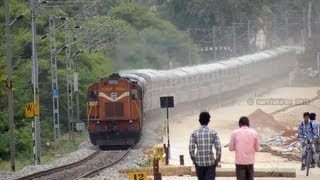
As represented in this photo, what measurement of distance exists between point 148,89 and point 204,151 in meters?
32.8

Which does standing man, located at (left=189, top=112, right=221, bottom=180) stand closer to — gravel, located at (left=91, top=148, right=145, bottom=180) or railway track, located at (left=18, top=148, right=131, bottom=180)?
gravel, located at (left=91, top=148, right=145, bottom=180)

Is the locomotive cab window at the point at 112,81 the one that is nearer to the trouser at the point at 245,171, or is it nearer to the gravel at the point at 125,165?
the gravel at the point at 125,165

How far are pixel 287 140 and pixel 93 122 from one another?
31.8 feet

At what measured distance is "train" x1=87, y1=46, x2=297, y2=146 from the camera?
38594 mm

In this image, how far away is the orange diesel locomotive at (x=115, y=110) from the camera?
126 ft

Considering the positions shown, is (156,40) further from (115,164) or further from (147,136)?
(115,164)

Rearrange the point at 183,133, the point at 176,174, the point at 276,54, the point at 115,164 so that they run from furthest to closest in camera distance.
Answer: the point at 276,54 < the point at 183,133 < the point at 115,164 < the point at 176,174

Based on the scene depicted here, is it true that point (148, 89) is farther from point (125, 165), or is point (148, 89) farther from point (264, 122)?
point (125, 165)

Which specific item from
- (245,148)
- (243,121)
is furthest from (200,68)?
(245,148)

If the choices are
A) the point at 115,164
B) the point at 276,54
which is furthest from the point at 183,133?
the point at 276,54

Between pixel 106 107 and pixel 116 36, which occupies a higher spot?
pixel 116 36

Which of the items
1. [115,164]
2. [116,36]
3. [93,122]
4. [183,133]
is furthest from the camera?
[116,36]

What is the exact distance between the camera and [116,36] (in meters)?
53.4

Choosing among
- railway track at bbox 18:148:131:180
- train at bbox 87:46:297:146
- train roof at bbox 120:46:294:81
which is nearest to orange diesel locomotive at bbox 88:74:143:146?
train at bbox 87:46:297:146
